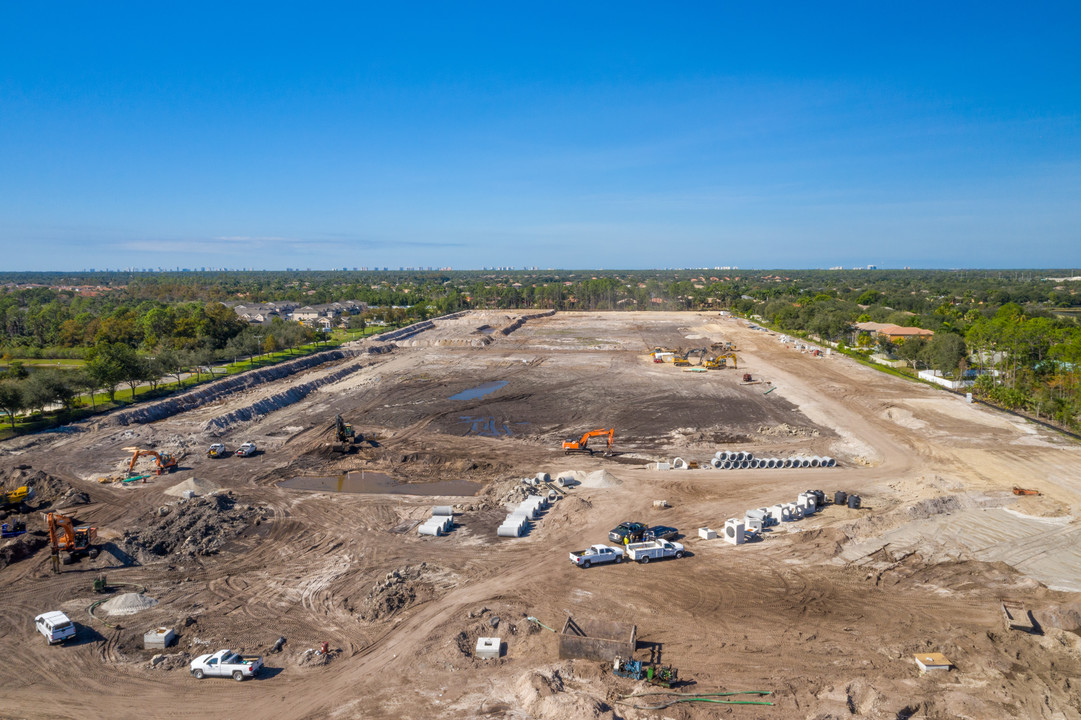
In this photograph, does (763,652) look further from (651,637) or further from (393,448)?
(393,448)

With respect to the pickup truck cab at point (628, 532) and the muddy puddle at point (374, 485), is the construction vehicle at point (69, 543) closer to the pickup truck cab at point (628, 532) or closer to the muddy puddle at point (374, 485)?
the muddy puddle at point (374, 485)

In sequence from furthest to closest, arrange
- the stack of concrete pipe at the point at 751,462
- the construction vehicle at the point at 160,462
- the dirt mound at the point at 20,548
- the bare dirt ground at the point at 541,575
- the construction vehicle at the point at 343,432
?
the construction vehicle at the point at 343,432
the stack of concrete pipe at the point at 751,462
the construction vehicle at the point at 160,462
the dirt mound at the point at 20,548
the bare dirt ground at the point at 541,575

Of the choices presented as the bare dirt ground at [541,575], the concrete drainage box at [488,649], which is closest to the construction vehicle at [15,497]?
the bare dirt ground at [541,575]

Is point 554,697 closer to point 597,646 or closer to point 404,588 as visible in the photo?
point 597,646

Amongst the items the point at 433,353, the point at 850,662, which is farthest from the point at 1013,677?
the point at 433,353

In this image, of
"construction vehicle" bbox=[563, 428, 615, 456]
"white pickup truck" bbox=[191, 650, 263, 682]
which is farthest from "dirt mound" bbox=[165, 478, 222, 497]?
"construction vehicle" bbox=[563, 428, 615, 456]

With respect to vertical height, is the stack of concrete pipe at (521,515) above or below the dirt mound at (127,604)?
above

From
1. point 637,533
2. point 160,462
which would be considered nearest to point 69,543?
point 160,462
